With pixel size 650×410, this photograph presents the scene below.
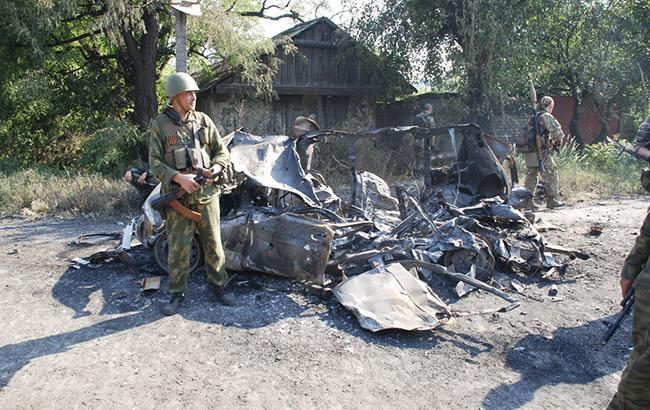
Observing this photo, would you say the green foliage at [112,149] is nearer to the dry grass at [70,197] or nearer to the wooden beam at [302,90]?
the dry grass at [70,197]

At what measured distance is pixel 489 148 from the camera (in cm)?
709

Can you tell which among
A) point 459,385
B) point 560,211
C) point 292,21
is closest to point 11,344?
point 459,385

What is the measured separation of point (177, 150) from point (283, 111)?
34.7 feet

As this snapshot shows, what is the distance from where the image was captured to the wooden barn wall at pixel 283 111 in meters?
13.7

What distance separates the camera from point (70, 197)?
959 cm

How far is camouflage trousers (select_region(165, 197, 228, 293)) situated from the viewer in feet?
15.1

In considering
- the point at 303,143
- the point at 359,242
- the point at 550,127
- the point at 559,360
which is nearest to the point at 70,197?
the point at 303,143

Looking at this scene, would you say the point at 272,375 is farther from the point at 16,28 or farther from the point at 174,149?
the point at 16,28

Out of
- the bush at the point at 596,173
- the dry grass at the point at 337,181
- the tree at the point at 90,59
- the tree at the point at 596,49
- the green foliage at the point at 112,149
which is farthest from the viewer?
the tree at the point at 596,49

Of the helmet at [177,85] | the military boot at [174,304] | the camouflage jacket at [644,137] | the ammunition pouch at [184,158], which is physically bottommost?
the military boot at [174,304]

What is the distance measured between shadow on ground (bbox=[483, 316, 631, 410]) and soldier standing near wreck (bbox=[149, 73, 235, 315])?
2614mm

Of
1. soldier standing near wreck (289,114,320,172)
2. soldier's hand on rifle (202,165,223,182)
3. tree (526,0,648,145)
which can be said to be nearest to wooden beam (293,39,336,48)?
tree (526,0,648,145)

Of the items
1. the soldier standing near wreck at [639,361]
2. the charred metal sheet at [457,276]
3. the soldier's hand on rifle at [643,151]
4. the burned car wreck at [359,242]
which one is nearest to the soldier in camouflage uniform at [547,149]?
the burned car wreck at [359,242]

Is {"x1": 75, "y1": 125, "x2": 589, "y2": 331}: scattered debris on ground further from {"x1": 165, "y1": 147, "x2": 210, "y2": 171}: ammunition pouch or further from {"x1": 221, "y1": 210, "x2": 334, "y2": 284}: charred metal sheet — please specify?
{"x1": 165, "y1": 147, "x2": 210, "y2": 171}: ammunition pouch
